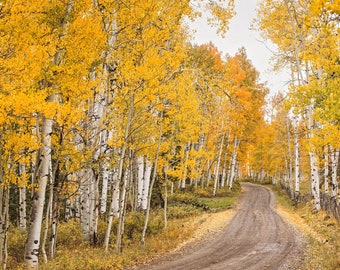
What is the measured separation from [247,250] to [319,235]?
4.03m

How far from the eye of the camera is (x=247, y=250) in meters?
11.7

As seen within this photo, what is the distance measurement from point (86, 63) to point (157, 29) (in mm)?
3861

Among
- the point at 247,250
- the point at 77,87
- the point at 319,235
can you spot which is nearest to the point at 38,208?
the point at 77,87

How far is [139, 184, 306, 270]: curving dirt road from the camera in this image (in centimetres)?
993

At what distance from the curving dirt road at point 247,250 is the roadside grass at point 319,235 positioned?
0.41m

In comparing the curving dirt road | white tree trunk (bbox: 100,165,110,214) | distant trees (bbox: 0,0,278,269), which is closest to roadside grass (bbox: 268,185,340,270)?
the curving dirt road

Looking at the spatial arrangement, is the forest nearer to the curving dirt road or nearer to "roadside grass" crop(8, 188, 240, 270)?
Answer: "roadside grass" crop(8, 188, 240, 270)

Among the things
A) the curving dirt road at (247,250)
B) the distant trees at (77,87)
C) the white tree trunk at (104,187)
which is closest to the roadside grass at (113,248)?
the distant trees at (77,87)

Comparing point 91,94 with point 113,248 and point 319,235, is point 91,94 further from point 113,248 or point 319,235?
point 319,235

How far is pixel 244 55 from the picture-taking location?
1385 inches

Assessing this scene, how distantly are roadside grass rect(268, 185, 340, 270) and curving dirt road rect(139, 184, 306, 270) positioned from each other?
41 cm

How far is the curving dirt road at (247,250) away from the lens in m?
9.93

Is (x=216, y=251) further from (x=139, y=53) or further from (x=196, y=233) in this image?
(x=139, y=53)

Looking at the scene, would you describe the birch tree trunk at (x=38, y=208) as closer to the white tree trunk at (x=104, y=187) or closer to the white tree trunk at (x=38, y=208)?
the white tree trunk at (x=38, y=208)
